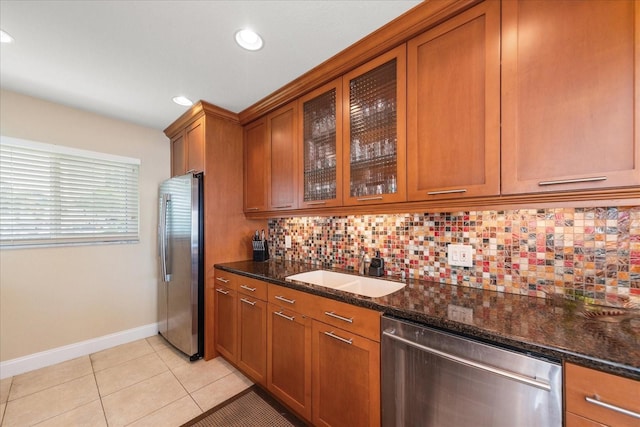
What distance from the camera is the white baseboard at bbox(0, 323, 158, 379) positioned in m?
2.15

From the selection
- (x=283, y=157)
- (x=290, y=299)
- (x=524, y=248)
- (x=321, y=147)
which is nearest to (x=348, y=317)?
(x=290, y=299)

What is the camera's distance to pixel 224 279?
2.30m

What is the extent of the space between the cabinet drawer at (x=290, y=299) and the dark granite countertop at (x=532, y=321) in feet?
0.25

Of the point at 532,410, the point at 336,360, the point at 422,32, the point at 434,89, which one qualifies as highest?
the point at 422,32

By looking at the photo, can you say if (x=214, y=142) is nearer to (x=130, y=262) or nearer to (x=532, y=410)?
(x=130, y=262)

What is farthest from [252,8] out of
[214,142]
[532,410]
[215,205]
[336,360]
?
[532,410]

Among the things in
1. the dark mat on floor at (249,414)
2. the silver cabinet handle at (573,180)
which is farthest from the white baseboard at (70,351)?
the silver cabinet handle at (573,180)

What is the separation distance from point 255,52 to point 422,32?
1.04 meters

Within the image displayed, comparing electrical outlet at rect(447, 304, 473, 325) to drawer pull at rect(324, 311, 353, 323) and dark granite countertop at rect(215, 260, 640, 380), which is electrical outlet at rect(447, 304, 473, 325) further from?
drawer pull at rect(324, 311, 353, 323)

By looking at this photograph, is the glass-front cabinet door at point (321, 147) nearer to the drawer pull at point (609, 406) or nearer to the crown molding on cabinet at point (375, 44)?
the crown molding on cabinet at point (375, 44)

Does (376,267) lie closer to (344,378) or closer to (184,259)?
(344,378)

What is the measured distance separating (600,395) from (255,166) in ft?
8.39

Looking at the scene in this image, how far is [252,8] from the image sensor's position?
133cm

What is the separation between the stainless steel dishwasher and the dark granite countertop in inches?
2.0
